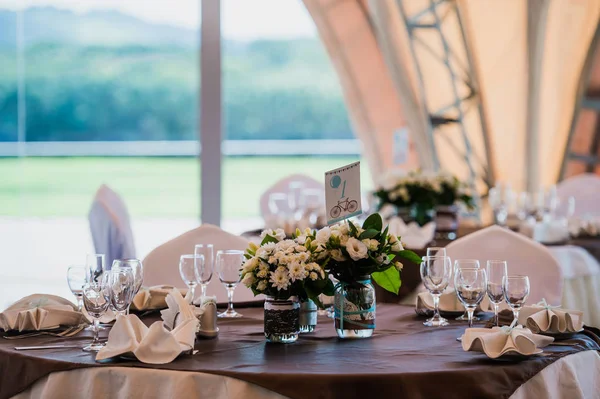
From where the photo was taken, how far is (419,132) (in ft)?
28.5

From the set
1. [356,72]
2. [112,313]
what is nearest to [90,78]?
[356,72]

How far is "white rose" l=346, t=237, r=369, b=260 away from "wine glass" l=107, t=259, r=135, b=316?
1.79 ft

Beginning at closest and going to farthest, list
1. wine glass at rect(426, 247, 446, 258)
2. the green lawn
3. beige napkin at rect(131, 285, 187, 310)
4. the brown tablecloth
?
the brown tablecloth, wine glass at rect(426, 247, 446, 258), beige napkin at rect(131, 285, 187, 310), the green lawn

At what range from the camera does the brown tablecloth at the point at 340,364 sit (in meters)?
1.82

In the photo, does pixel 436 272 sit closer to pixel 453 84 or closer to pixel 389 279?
pixel 389 279

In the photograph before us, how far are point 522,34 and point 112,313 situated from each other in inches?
247

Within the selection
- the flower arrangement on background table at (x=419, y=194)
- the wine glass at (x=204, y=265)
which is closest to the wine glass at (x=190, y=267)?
the wine glass at (x=204, y=265)

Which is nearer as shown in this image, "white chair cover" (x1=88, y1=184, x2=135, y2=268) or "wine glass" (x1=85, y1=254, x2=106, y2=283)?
"wine glass" (x1=85, y1=254, x2=106, y2=283)

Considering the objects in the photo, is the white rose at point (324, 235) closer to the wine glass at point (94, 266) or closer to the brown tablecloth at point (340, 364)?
the brown tablecloth at point (340, 364)

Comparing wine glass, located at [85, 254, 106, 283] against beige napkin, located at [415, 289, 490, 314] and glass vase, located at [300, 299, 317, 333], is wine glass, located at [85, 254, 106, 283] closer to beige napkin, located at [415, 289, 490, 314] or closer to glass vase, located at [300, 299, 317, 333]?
glass vase, located at [300, 299, 317, 333]

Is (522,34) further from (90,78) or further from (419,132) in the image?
(90,78)

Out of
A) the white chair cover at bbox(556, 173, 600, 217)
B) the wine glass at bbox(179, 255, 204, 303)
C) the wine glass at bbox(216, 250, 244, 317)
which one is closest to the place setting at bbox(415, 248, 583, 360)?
the wine glass at bbox(216, 250, 244, 317)

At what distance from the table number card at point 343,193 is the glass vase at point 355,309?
0.62 ft

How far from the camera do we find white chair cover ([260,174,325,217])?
647cm
